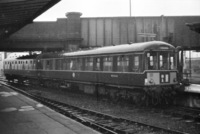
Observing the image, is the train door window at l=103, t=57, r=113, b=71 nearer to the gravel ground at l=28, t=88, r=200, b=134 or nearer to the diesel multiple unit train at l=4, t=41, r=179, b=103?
the diesel multiple unit train at l=4, t=41, r=179, b=103

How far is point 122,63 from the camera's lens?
15031mm

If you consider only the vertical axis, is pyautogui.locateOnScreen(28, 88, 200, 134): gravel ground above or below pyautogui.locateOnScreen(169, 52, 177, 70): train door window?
below

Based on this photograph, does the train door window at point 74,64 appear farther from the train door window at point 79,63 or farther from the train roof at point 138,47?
the train roof at point 138,47

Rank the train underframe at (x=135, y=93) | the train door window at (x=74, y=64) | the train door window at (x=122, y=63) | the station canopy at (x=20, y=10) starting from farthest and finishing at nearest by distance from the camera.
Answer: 1. the train door window at (x=74, y=64)
2. the train door window at (x=122, y=63)
3. the train underframe at (x=135, y=93)
4. the station canopy at (x=20, y=10)

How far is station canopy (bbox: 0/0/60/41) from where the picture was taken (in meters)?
11.1

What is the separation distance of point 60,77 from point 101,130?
46.7 ft

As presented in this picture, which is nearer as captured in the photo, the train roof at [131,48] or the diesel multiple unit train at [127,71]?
the diesel multiple unit train at [127,71]

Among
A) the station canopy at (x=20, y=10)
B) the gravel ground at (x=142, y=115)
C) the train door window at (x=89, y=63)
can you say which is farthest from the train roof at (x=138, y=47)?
the station canopy at (x=20, y=10)

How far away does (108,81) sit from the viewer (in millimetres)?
16281

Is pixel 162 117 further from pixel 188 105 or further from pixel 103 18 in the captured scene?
pixel 103 18

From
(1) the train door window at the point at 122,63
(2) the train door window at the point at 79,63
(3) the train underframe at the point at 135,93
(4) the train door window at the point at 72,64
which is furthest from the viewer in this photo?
(4) the train door window at the point at 72,64

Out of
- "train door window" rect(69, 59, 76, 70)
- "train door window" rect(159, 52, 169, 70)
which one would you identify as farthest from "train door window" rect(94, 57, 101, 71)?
"train door window" rect(159, 52, 169, 70)

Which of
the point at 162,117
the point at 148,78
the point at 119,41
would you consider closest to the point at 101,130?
the point at 162,117

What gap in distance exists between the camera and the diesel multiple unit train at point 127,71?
13.7 metres
